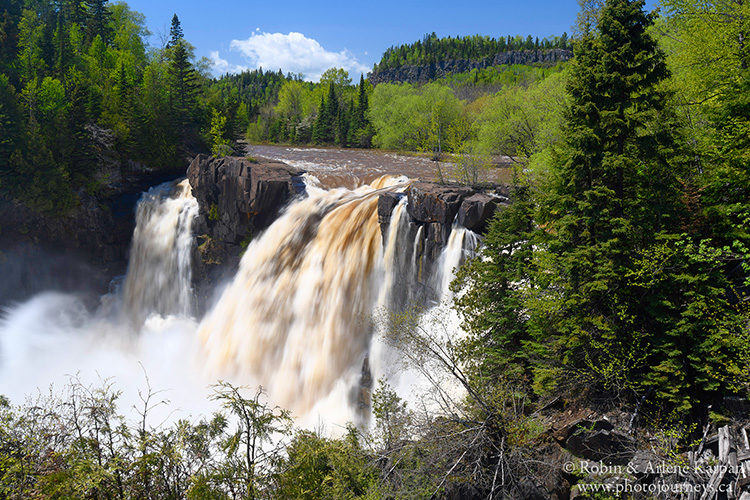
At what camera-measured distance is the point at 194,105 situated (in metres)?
39.2

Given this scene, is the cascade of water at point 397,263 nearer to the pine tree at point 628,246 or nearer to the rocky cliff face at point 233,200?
the pine tree at point 628,246

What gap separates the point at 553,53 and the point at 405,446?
665 feet

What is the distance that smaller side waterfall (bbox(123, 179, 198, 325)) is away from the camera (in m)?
30.2

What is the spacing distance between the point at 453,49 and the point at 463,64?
11.4 meters

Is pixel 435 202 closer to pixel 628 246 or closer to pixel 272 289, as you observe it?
pixel 628 246

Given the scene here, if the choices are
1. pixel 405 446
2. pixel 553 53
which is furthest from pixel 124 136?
pixel 553 53

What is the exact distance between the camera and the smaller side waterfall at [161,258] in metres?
30.2

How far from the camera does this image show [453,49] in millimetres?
186000

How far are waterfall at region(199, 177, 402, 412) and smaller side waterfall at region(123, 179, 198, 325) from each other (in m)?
6.55

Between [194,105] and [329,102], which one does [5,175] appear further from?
[329,102]

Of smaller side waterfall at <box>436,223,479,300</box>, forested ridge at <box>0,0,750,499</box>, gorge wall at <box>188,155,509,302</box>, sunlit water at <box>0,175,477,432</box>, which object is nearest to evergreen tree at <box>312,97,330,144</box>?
sunlit water at <box>0,175,477,432</box>

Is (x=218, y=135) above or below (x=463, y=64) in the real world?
below

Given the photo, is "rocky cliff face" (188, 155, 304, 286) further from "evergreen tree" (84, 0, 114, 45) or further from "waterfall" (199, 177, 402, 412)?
"evergreen tree" (84, 0, 114, 45)

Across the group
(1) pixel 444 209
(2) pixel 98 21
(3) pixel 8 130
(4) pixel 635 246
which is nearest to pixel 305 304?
(1) pixel 444 209
